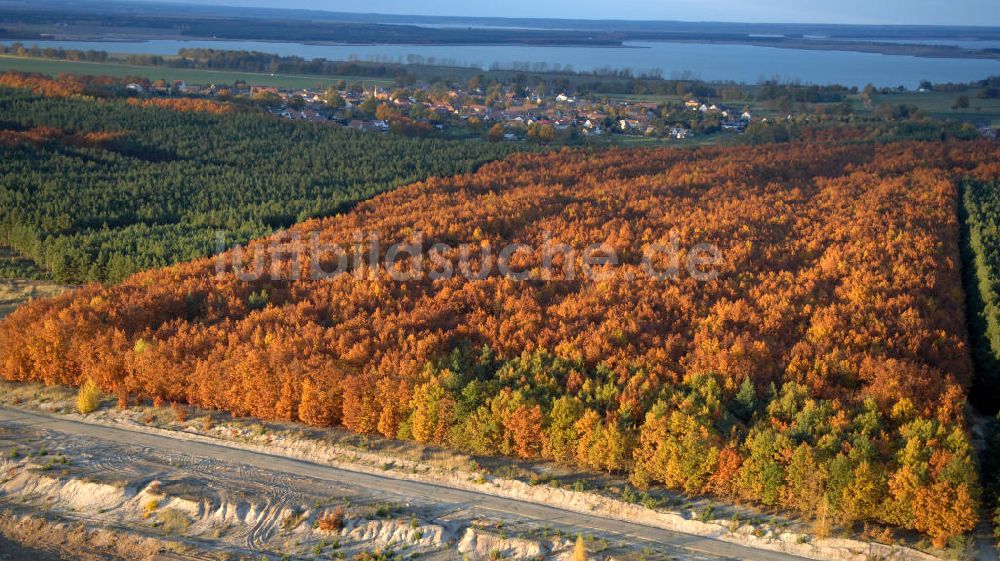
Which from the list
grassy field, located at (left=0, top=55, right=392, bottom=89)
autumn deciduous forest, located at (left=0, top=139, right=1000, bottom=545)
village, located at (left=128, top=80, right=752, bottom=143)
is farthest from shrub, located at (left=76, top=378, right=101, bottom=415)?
grassy field, located at (left=0, top=55, right=392, bottom=89)

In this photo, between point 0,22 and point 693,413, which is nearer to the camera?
point 693,413

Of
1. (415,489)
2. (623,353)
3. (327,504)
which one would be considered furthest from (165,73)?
(415,489)

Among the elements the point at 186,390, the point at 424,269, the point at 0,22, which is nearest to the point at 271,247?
the point at 424,269

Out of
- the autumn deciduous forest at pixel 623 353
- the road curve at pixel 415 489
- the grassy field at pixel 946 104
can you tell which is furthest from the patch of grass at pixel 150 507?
the grassy field at pixel 946 104

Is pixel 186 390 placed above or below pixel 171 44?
below

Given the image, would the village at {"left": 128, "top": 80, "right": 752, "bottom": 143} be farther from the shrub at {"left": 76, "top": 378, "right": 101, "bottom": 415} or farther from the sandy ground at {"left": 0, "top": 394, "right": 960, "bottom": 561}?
the sandy ground at {"left": 0, "top": 394, "right": 960, "bottom": 561}

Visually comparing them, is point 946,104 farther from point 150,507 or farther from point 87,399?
point 150,507

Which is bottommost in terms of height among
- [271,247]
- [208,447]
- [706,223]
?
[208,447]

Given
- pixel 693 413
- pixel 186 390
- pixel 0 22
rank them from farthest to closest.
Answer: pixel 0 22 → pixel 186 390 → pixel 693 413

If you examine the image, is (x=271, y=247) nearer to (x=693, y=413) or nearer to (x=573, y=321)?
(x=573, y=321)
